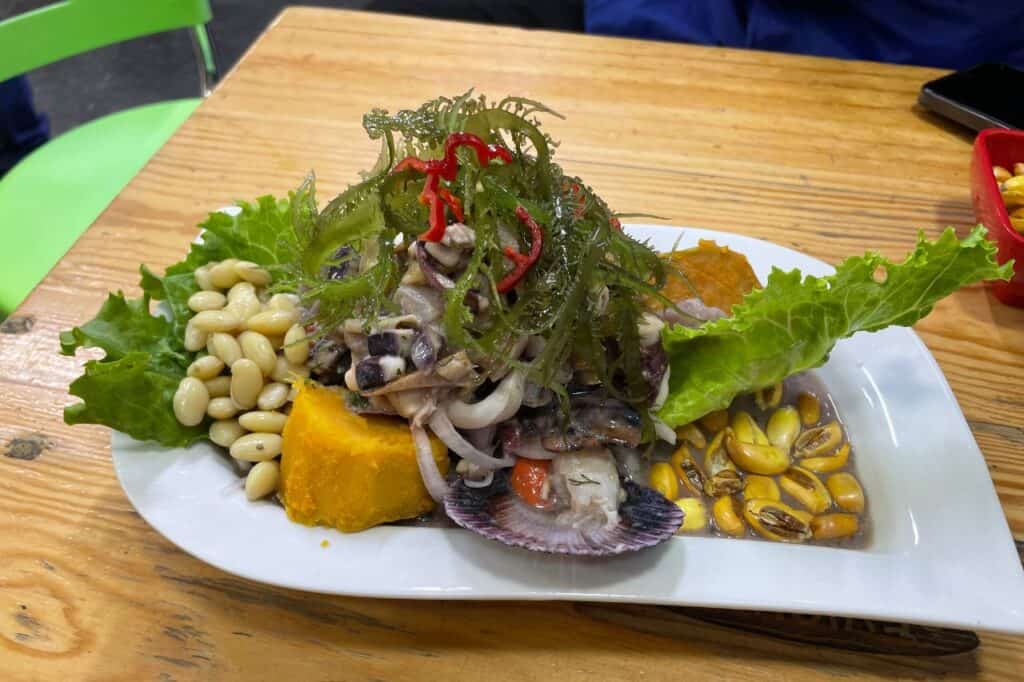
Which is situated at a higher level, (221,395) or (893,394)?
(221,395)

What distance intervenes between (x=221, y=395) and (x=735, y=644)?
1.12m

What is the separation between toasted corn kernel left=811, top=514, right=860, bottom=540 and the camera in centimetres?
149

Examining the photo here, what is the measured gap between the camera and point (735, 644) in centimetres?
139

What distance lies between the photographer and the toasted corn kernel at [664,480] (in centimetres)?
157

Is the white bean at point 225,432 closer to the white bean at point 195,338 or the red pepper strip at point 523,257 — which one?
the white bean at point 195,338

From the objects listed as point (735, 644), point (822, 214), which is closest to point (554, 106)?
point (822, 214)

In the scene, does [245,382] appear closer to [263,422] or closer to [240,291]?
[263,422]

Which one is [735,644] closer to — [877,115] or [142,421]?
[142,421]

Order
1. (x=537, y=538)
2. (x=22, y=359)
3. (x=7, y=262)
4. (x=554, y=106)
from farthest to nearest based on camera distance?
(x=554, y=106) → (x=7, y=262) → (x=22, y=359) → (x=537, y=538)

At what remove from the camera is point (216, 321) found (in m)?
1.61

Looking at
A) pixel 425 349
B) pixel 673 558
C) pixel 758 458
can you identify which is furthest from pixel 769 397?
pixel 425 349

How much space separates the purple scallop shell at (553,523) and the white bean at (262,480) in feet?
1.14

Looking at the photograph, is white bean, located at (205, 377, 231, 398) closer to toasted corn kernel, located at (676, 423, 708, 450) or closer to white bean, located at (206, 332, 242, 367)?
white bean, located at (206, 332, 242, 367)

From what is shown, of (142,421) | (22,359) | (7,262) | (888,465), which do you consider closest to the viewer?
(142,421)
